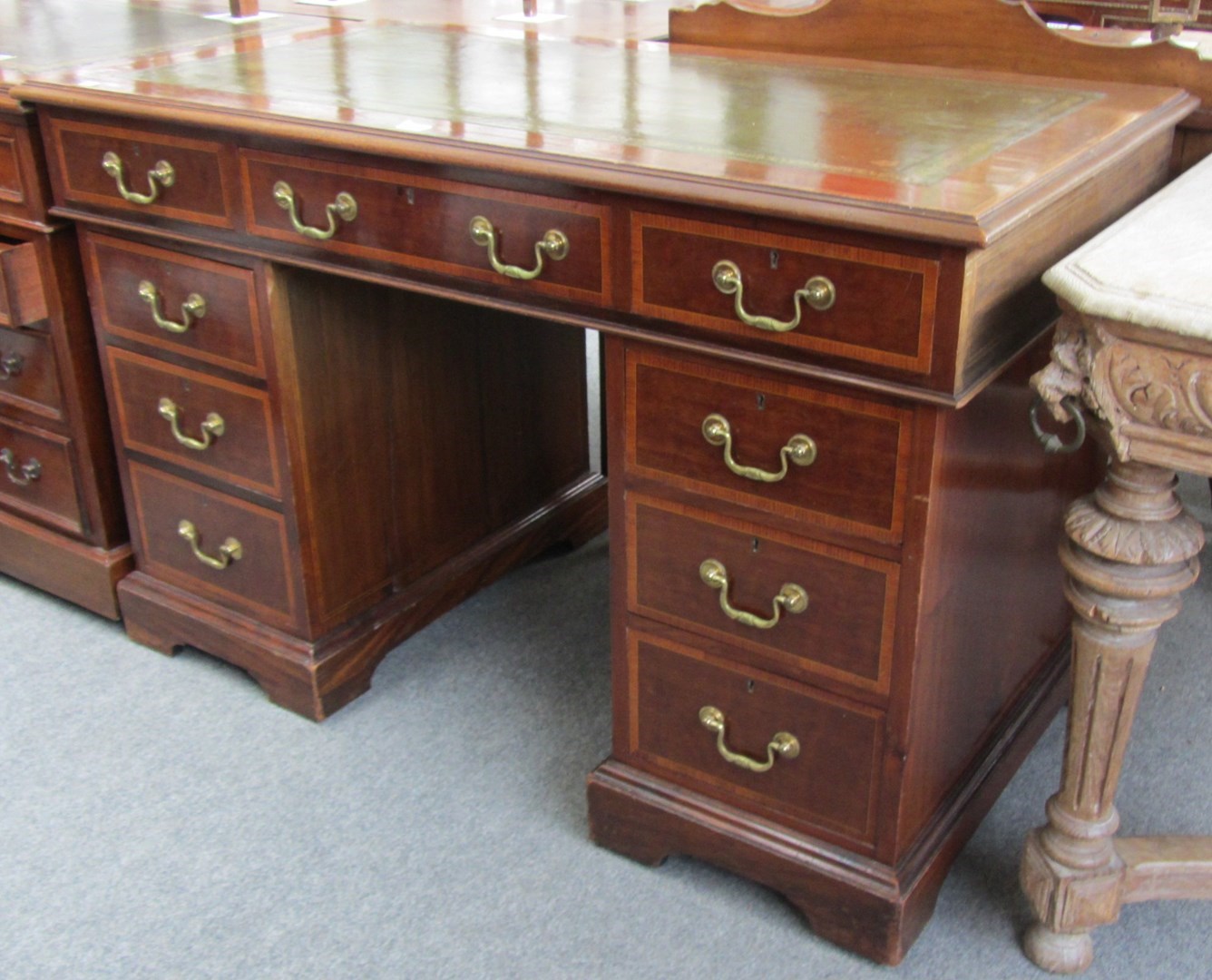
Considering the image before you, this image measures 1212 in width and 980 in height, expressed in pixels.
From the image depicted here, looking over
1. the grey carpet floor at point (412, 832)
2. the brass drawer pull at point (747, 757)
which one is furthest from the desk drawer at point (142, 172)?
the brass drawer pull at point (747, 757)

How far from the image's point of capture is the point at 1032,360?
1484 millimetres

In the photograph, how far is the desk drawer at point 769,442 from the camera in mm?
1278

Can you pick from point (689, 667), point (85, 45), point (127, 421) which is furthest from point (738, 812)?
point (85, 45)

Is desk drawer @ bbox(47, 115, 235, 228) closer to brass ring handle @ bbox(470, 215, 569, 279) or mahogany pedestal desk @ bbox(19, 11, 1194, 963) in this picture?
mahogany pedestal desk @ bbox(19, 11, 1194, 963)

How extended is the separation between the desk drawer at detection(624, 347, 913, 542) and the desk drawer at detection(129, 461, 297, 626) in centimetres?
68

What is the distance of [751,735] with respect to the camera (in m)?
1.51

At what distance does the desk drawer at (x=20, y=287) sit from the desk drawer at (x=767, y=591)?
0.99m

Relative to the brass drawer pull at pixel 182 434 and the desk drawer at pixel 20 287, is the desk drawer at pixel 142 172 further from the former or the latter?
the brass drawer pull at pixel 182 434

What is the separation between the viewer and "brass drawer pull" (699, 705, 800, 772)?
1.47 m

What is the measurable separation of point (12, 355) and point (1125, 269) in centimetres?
165

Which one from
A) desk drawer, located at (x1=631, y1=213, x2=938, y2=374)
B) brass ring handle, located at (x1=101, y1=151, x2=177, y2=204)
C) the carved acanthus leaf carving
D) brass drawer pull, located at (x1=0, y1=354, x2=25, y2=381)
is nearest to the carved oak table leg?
the carved acanthus leaf carving

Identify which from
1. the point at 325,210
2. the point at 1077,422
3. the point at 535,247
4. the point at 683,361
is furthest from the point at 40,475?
the point at 1077,422

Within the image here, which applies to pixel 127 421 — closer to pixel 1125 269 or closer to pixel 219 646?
pixel 219 646

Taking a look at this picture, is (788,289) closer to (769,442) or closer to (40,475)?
(769,442)
